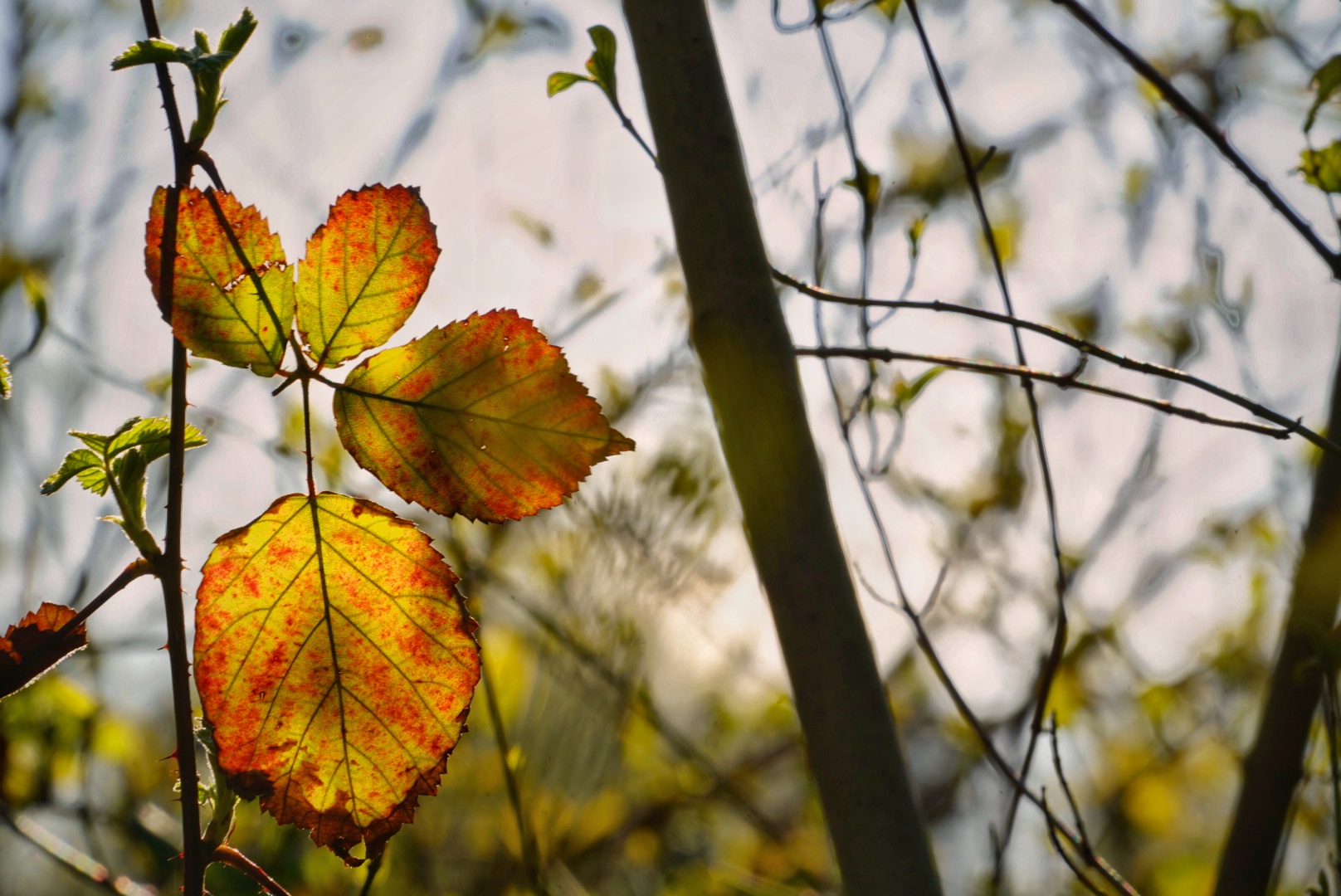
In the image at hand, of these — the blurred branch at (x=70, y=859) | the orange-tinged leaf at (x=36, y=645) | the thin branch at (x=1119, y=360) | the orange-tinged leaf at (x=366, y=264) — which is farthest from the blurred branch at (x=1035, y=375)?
the blurred branch at (x=70, y=859)

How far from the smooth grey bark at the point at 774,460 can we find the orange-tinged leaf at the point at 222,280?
0.19m

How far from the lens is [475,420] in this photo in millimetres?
388

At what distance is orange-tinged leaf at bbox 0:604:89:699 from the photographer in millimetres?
336

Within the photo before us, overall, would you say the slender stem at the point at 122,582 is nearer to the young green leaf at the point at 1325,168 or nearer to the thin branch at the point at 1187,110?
the thin branch at the point at 1187,110

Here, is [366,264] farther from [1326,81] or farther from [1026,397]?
[1326,81]

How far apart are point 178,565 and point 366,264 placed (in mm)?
146

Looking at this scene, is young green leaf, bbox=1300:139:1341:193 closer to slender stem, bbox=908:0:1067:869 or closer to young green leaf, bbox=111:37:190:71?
slender stem, bbox=908:0:1067:869

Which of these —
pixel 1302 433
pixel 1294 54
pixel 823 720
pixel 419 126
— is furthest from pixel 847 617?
pixel 1294 54

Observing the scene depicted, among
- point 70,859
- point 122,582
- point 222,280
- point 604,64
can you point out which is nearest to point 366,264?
point 222,280

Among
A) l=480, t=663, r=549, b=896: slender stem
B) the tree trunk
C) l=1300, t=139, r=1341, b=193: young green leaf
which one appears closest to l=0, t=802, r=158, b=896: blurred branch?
l=480, t=663, r=549, b=896: slender stem

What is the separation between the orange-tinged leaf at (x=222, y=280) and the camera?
1.15ft

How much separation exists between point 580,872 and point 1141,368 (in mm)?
1594

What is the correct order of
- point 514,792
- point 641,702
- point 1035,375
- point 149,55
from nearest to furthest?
point 149,55 < point 1035,375 < point 514,792 < point 641,702

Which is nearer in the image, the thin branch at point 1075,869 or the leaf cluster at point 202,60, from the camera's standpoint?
the leaf cluster at point 202,60
